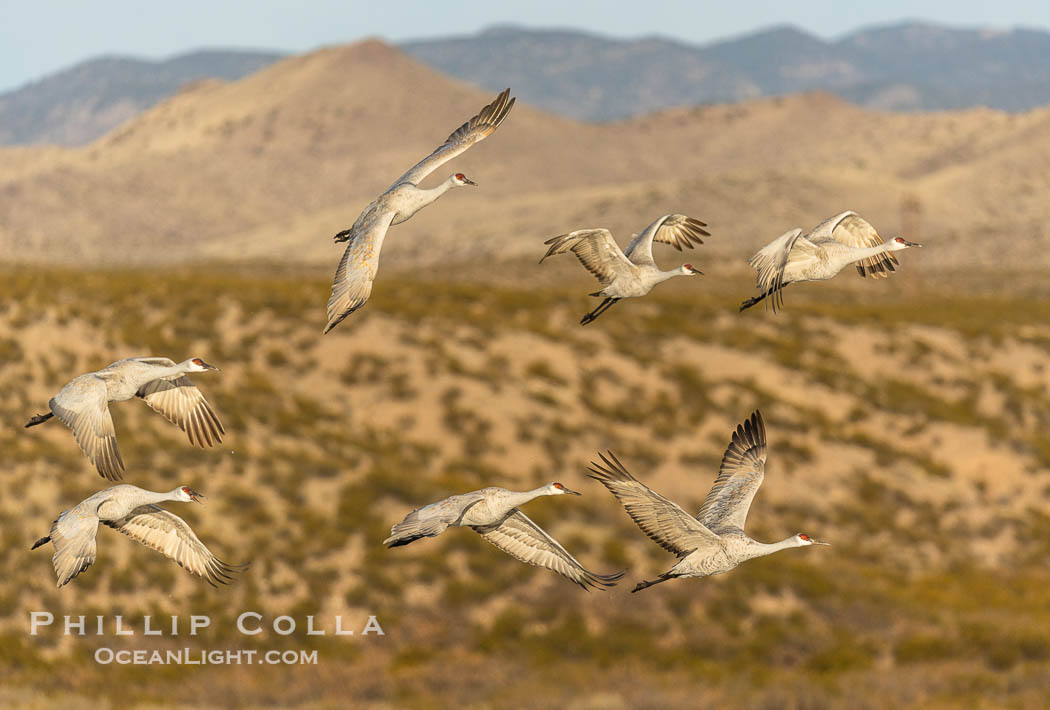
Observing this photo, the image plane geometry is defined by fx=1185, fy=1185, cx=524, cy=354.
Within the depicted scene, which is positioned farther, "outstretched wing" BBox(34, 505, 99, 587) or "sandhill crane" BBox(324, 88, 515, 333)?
"outstretched wing" BBox(34, 505, 99, 587)

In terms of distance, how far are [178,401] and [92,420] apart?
588 millimetres

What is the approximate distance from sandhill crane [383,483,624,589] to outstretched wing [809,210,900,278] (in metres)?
2.14

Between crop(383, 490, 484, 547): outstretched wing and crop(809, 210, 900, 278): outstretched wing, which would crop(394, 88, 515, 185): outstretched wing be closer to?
crop(383, 490, 484, 547): outstretched wing

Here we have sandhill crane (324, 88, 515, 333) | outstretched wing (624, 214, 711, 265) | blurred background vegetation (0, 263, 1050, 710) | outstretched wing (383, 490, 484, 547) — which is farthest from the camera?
blurred background vegetation (0, 263, 1050, 710)

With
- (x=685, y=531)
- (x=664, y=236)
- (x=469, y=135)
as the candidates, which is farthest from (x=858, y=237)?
(x=469, y=135)

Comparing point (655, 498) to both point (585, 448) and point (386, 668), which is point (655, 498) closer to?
point (386, 668)

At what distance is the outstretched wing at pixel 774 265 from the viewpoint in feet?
19.2

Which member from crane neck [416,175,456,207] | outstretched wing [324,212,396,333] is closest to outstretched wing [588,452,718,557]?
outstretched wing [324,212,396,333]

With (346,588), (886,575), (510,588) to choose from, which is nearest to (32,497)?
(346,588)

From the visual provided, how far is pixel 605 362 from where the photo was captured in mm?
83188

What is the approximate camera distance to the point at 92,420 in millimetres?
6832

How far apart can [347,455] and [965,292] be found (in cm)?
12435

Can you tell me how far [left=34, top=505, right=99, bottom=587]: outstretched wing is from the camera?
21.6 ft

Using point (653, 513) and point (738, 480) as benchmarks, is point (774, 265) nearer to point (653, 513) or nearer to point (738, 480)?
point (653, 513)
